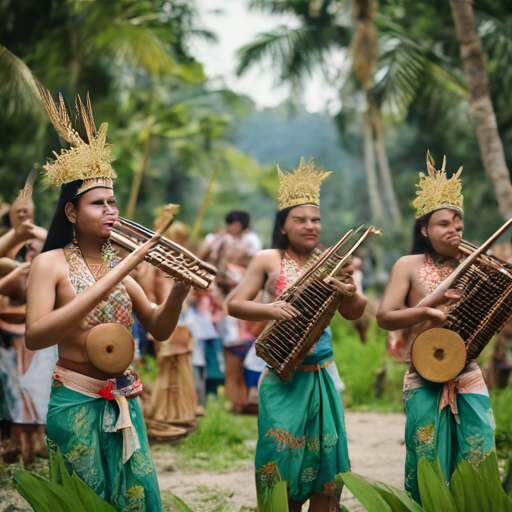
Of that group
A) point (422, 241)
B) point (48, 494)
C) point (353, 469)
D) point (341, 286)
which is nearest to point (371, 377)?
point (353, 469)

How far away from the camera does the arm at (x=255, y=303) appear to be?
4207mm

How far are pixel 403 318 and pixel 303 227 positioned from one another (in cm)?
85

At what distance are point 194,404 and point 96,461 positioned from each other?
445 cm

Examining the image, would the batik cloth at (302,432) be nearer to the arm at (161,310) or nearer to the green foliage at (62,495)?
the arm at (161,310)

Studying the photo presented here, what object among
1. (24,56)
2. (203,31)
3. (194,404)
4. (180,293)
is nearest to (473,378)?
(180,293)

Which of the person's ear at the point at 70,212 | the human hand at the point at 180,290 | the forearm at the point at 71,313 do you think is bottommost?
the forearm at the point at 71,313

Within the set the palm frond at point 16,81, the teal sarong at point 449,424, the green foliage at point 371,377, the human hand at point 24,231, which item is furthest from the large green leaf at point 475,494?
the green foliage at point 371,377

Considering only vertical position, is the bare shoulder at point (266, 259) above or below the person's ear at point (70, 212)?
below

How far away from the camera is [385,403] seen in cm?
993

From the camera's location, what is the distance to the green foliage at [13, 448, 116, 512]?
3.29m

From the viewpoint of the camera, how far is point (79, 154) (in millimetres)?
3803

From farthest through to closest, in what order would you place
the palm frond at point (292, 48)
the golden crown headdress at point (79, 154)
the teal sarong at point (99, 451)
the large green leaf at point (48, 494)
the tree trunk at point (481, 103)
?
the palm frond at point (292, 48) → the tree trunk at point (481, 103) → the golden crown headdress at point (79, 154) → the teal sarong at point (99, 451) → the large green leaf at point (48, 494)

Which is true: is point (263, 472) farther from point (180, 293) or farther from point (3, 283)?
point (3, 283)

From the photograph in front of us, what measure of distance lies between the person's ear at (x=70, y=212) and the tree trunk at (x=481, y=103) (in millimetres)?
5462
